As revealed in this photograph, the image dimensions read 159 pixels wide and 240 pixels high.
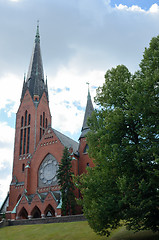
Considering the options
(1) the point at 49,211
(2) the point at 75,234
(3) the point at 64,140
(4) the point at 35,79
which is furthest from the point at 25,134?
(2) the point at 75,234

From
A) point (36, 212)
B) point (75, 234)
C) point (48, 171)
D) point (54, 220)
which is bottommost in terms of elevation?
point (75, 234)

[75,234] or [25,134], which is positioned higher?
[25,134]

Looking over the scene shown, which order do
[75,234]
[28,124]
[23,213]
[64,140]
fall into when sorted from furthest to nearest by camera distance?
[28,124] < [64,140] < [23,213] < [75,234]

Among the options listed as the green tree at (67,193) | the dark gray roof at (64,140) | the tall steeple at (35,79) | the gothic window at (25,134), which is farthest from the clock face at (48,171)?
the tall steeple at (35,79)

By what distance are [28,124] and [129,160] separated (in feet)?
114

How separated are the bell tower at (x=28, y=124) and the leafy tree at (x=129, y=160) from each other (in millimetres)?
26152

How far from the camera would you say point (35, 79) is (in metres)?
49.6

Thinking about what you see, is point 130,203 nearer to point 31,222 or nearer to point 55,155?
point 31,222

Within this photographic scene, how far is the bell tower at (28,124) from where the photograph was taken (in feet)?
125

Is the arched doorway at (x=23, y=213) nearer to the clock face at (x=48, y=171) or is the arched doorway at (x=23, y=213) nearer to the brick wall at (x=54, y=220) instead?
the clock face at (x=48, y=171)

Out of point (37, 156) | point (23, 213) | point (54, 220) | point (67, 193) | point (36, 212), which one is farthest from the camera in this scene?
point (37, 156)

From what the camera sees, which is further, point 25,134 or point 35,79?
point 35,79

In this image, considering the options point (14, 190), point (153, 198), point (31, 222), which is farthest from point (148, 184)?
point (14, 190)

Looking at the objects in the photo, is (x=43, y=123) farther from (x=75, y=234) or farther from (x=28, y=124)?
(x=75, y=234)
